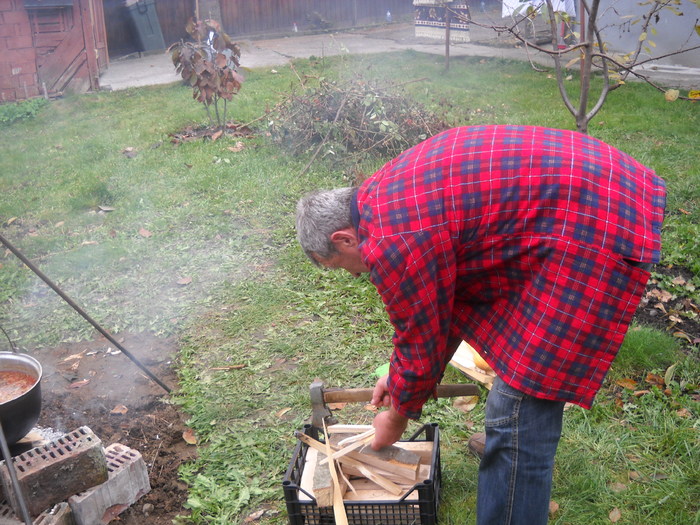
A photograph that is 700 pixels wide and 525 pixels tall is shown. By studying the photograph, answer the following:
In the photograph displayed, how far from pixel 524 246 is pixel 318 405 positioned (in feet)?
4.18

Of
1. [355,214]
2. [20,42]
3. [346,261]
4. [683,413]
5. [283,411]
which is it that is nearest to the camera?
[355,214]

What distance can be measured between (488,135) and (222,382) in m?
2.43

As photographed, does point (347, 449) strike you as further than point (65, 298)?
No

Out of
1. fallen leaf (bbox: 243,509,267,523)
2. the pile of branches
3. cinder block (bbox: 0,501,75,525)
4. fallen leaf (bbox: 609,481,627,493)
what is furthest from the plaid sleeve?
the pile of branches

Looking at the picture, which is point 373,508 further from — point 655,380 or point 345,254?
point 655,380

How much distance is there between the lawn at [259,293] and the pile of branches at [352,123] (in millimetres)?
186

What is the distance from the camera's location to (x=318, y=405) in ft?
9.29

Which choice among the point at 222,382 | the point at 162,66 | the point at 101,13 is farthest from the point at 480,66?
the point at 222,382

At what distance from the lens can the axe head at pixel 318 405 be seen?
2785 mm

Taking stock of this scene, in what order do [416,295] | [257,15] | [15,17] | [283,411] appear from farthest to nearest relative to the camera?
[257,15] → [15,17] → [283,411] → [416,295]

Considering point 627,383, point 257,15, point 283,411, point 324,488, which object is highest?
point 257,15

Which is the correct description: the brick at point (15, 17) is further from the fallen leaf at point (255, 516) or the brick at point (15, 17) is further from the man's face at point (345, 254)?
the man's face at point (345, 254)

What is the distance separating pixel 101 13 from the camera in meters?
12.7

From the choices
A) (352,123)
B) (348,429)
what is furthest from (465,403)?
(352,123)
